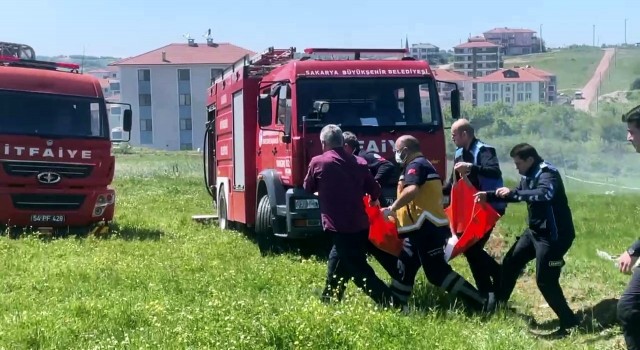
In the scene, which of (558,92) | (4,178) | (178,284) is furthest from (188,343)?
(558,92)

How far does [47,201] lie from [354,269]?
864cm

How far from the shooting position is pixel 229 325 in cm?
732

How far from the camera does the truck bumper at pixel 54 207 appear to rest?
15.8m

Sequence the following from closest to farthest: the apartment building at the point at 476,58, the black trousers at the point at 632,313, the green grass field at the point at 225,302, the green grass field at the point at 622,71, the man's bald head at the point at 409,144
A: the black trousers at the point at 632,313
the green grass field at the point at 225,302
the man's bald head at the point at 409,144
the green grass field at the point at 622,71
the apartment building at the point at 476,58

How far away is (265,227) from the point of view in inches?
537

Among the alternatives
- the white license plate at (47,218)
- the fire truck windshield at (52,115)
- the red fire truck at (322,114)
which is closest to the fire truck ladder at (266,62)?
the red fire truck at (322,114)

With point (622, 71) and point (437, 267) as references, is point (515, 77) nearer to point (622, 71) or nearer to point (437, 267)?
point (622, 71)

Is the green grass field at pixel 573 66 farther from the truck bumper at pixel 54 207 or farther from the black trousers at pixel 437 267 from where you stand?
the black trousers at pixel 437 267

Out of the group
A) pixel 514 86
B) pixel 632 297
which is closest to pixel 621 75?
pixel 514 86

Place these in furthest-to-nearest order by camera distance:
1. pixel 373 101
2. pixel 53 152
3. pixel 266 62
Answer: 1. pixel 53 152
2. pixel 266 62
3. pixel 373 101

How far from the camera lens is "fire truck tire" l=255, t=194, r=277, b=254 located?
13578mm

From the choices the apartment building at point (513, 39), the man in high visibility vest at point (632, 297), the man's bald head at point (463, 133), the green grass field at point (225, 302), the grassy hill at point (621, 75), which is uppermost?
the apartment building at point (513, 39)

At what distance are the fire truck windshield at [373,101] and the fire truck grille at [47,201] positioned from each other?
5.46m

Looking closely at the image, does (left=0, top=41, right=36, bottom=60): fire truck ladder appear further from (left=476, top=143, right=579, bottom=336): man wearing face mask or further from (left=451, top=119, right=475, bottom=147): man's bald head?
(left=476, top=143, right=579, bottom=336): man wearing face mask
